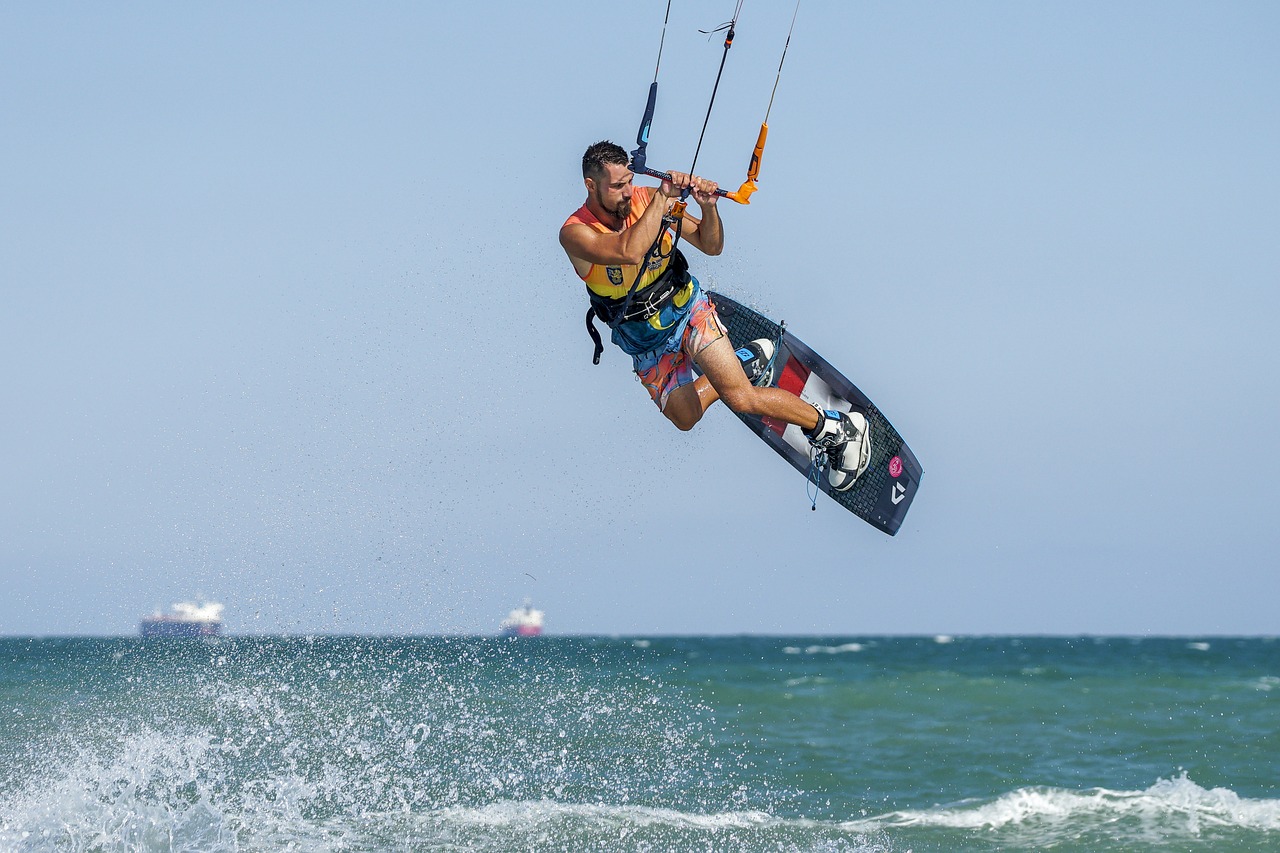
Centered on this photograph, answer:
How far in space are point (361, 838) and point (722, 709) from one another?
9.11 metres

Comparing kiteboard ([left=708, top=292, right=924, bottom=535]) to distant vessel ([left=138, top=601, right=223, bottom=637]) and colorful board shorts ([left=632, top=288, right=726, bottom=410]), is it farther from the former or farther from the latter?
distant vessel ([left=138, top=601, right=223, bottom=637])

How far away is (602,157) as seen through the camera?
19.1 ft

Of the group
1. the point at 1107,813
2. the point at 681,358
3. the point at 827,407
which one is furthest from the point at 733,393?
the point at 1107,813

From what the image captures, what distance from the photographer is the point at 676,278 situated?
641 centimetres

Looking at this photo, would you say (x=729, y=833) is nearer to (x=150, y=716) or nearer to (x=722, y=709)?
(x=150, y=716)

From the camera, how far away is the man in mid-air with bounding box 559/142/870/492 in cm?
583

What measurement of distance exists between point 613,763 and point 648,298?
6050 millimetres

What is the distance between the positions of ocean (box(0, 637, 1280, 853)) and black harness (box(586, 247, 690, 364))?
361 cm

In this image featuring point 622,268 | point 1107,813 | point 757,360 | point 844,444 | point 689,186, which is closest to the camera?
point 689,186

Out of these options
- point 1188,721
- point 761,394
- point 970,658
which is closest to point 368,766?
point 761,394

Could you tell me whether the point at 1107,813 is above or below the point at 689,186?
below

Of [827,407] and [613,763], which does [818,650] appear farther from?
[827,407]

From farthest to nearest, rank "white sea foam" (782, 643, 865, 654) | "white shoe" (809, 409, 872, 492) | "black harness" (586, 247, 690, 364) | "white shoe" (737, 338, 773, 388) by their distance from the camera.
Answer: "white sea foam" (782, 643, 865, 654)
"white shoe" (737, 338, 773, 388)
"white shoe" (809, 409, 872, 492)
"black harness" (586, 247, 690, 364)

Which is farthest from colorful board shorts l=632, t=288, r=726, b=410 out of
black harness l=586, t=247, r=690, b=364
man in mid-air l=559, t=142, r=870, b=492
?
black harness l=586, t=247, r=690, b=364
